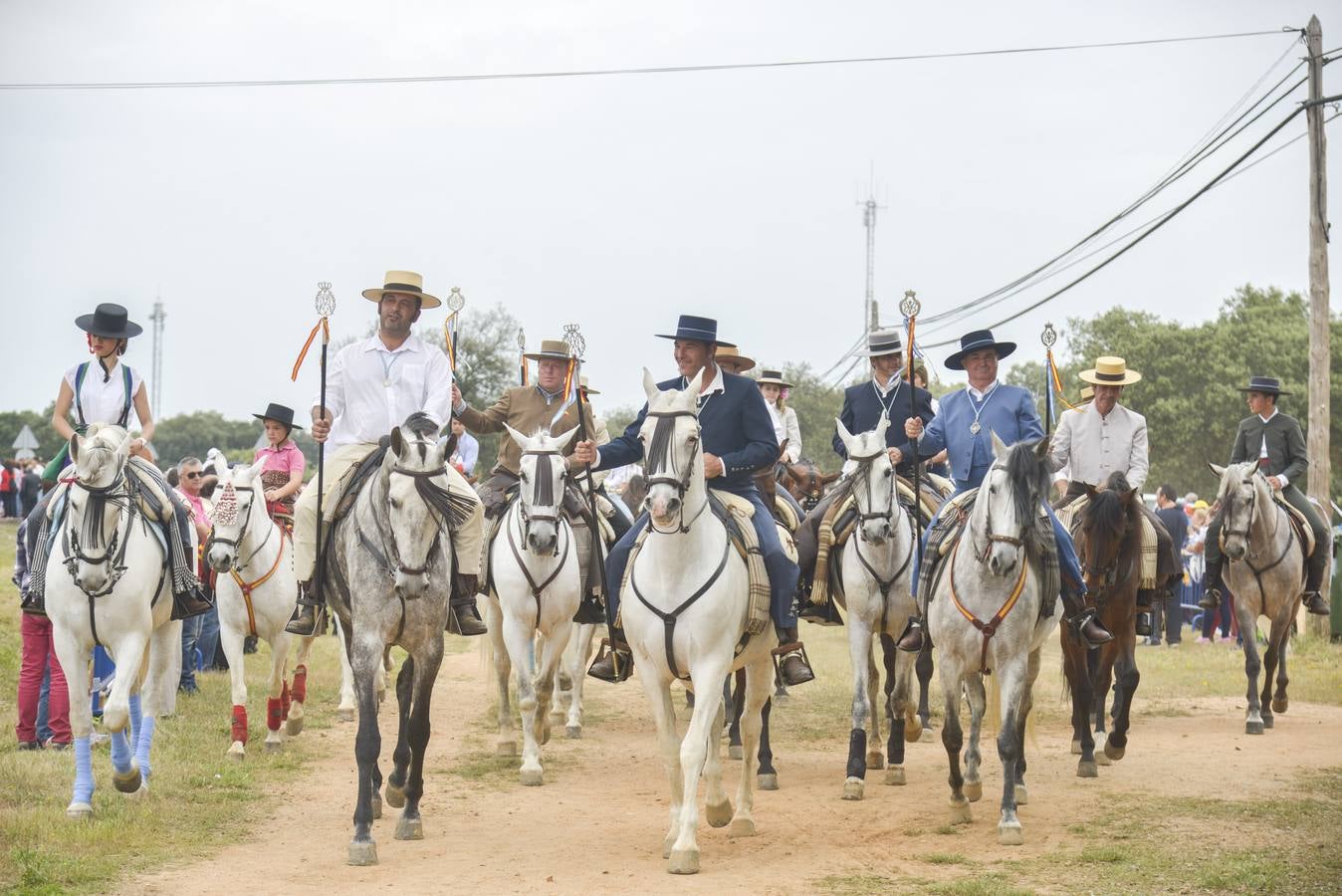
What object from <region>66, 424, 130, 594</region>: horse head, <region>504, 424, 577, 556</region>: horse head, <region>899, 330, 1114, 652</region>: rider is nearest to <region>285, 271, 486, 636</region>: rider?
<region>504, 424, 577, 556</region>: horse head

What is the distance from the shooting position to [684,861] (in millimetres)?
8195

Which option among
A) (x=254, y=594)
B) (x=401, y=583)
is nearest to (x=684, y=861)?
(x=401, y=583)

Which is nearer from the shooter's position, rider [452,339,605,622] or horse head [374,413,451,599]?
horse head [374,413,451,599]

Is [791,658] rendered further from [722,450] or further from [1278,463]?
[1278,463]

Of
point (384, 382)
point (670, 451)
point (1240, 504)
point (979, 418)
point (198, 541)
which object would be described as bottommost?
point (198, 541)

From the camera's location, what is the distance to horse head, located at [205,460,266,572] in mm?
11547

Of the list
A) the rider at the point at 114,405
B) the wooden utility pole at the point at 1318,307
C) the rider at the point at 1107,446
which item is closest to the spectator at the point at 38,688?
the rider at the point at 114,405

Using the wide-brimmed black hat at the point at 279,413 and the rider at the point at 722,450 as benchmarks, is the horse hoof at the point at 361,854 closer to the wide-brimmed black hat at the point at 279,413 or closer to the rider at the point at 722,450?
the rider at the point at 722,450

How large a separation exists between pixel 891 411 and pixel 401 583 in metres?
5.39

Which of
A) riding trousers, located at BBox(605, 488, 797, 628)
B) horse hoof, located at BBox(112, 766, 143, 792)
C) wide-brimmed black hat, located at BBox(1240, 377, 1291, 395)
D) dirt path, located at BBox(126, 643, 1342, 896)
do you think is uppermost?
wide-brimmed black hat, located at BBox(1240, 377, 1291, 395)

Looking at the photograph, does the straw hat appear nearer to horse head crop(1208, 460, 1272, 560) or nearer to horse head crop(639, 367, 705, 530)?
horse head crop(639, 367, 705, 530)

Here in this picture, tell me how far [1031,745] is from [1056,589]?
404cm

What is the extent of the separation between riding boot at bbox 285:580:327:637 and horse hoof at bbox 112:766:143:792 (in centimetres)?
140

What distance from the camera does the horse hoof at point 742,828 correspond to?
938 centimetres
